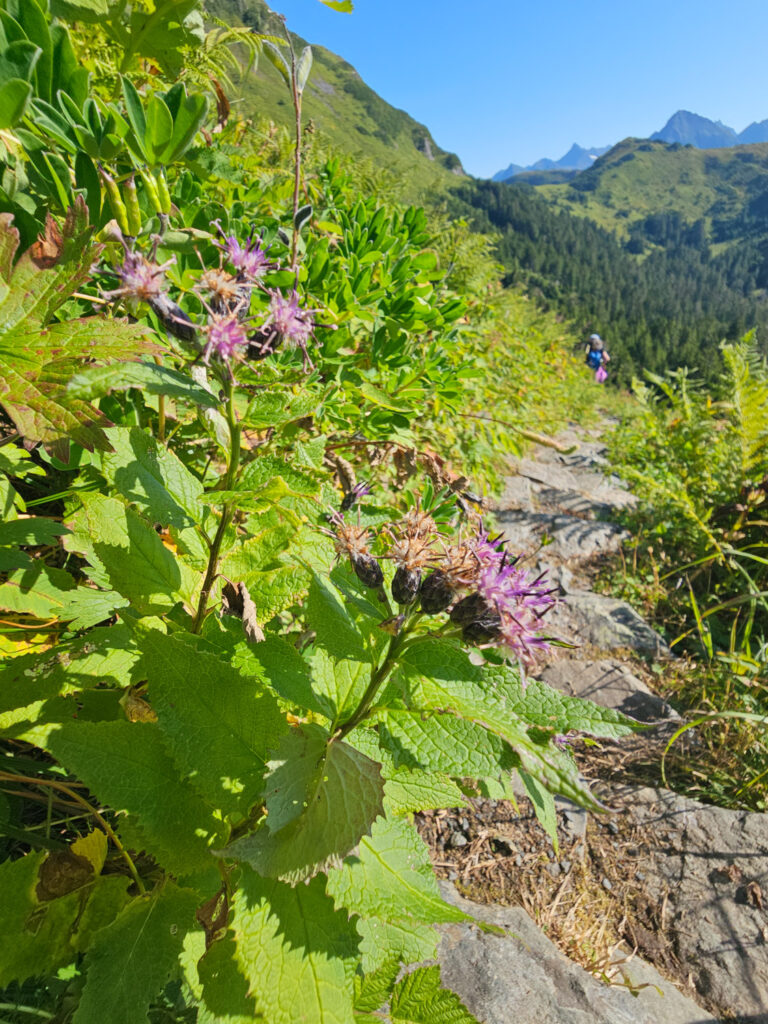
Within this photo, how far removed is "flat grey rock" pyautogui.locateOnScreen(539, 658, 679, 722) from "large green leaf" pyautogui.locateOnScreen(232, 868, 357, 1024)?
2.49 metres

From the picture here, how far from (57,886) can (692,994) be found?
2.31 meters

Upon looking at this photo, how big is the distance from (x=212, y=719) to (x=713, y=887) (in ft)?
8.39

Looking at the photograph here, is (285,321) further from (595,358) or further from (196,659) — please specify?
(595,358)

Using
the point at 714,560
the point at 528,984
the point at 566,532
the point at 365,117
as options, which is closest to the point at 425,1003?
the point at 528,984

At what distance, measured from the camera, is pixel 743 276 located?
90875mm

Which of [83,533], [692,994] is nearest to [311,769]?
[83,533]

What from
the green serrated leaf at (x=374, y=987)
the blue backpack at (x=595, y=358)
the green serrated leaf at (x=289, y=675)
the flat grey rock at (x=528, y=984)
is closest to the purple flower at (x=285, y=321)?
the green serrated leaf at (x=289, y=675)

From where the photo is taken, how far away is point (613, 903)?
7.39 ft

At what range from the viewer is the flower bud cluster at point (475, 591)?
0.81 metres

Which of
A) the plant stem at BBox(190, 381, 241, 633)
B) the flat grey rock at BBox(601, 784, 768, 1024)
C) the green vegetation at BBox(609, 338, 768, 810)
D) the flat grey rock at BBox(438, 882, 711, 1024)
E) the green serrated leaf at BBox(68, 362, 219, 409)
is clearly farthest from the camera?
the green vegetation at BBox(609, 338, 768, 810)

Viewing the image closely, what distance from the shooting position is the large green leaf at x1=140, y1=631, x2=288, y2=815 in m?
0.92

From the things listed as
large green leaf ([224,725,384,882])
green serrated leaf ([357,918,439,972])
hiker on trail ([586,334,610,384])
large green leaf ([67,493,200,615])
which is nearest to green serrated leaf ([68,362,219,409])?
large green leaf ([67,493,200,615])

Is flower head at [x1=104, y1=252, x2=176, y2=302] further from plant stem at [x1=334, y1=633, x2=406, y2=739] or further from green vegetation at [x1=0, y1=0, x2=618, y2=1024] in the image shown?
plant stem at [x1=334, y1=633, x2=406, y2=739]

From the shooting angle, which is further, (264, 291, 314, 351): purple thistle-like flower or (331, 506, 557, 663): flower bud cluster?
(264, 291, 314, 351): purple thistle-like flower
